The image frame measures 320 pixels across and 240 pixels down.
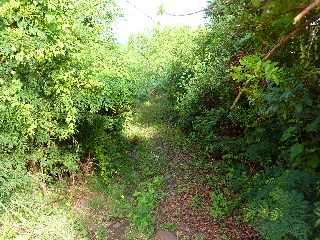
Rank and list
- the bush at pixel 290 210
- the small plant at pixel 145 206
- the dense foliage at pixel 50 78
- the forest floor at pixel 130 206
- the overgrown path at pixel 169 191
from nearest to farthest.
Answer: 1. the bush at pixel 290 210
2. the dense foliage at pixel 50 78
3. the forest floor at pixel 130 206
4. the overgrown path at pixel 169 191
5. the small plant at pixel 145 206

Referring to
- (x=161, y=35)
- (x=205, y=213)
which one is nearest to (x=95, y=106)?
(x=205, y=213)

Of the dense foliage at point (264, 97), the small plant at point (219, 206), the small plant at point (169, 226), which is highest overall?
the dense foliage at point (264, 97)

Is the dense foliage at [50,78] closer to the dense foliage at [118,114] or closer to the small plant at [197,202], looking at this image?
the dense foliage at [118,114]

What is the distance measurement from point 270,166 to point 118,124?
207 inches

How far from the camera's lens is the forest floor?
911cm

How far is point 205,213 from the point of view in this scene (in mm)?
10062

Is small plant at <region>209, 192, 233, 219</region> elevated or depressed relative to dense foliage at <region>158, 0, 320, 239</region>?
depressed

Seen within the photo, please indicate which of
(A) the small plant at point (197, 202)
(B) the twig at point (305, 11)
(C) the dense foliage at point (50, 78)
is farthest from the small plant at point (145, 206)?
(B) the twig at point (305, 11)

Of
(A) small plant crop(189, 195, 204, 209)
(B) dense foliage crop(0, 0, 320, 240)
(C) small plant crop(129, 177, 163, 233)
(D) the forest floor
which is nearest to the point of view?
(B) dense foliage crop(0, 0, 320, 240)

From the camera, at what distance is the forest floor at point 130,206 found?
9.11 m

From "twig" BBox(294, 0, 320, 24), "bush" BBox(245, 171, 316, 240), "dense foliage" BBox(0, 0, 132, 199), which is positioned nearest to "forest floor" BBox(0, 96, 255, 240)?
"dense foliage" BBox(0, 0, 132, 199)

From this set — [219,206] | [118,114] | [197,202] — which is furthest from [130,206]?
[118,114]

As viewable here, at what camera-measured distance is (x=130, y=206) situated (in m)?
10.3

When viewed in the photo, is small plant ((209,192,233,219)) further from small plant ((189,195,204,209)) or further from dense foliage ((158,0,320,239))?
dense foliage ((158,0,320,239))
